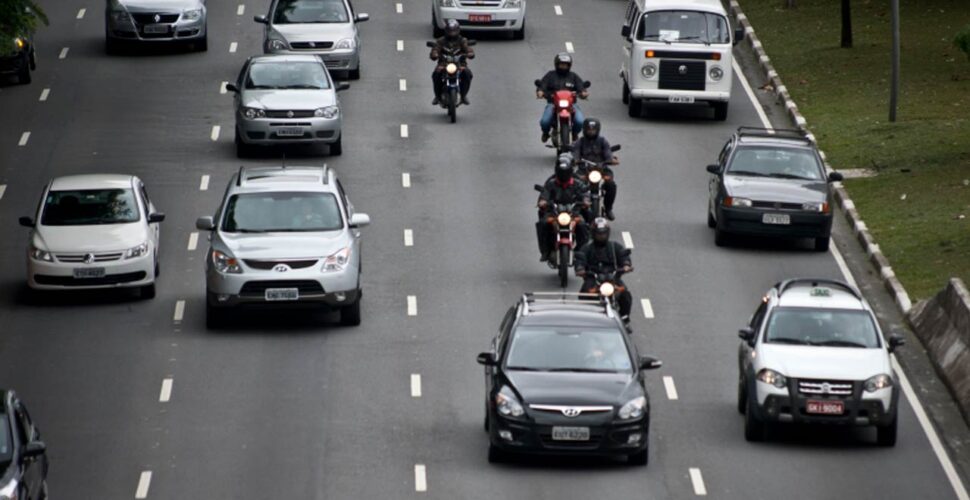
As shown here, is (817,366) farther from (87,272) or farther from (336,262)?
(87,272)

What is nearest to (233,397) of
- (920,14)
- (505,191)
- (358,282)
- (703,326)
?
(358,282)

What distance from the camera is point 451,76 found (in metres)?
43.9

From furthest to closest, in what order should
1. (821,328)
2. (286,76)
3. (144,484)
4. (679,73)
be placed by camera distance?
(679,73) < (286,76) < (821,328) < (144,484)

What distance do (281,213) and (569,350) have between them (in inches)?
310

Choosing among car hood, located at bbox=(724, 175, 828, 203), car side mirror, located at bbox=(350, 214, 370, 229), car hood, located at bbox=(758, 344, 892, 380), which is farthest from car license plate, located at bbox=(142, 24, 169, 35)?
car hood, located at bbox=(758, 344, 892, 380)

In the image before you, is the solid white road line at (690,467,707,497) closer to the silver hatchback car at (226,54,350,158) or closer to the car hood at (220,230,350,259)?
the car hood at (220,230,350,259)

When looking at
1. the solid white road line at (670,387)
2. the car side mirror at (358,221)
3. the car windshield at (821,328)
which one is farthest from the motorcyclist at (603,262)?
the car windshield at (821,328)

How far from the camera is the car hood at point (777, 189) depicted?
3519 cm

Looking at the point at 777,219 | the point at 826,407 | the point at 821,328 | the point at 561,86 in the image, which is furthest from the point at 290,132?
the point at 826,407

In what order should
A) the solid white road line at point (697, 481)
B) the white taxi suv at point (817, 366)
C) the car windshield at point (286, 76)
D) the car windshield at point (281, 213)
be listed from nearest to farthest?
the solid white road line at point (697, 481) → the white taxi suv at point (817, 366) → the car windshield at point (281, 213) → the car windshield at point (286, 76)

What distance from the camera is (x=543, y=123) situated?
40375mm

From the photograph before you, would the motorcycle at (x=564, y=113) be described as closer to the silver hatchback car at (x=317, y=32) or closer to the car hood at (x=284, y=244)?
→ the silver hatchback car at (x=317, y=32)

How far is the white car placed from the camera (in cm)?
3222

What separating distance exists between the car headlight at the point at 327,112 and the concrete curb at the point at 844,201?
8349mm
